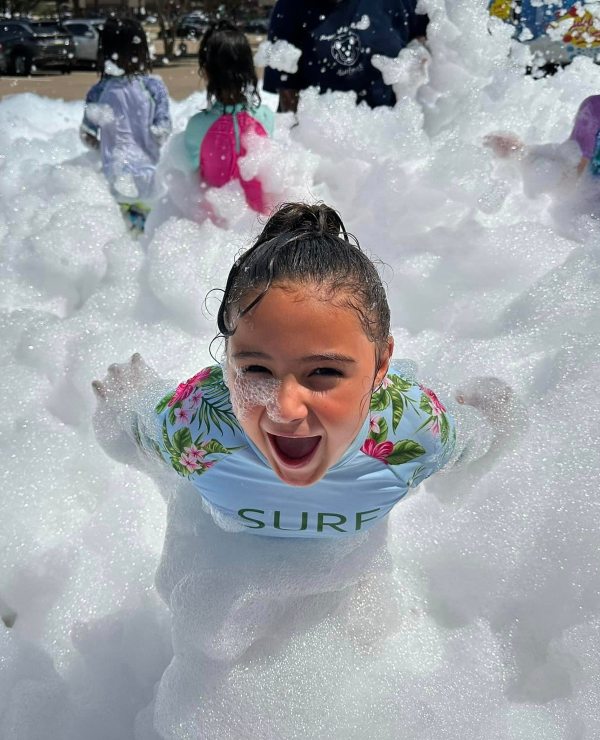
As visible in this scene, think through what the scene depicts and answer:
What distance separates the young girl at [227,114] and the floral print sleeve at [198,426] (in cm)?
183

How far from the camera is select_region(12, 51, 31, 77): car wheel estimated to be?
1202cm

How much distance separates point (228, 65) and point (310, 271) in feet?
7.34

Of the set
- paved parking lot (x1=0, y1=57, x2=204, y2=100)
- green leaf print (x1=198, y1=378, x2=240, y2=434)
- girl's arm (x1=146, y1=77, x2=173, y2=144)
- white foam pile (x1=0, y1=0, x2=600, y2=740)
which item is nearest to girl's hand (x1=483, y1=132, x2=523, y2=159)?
white foam pile (x1=0, y1=0, x2=600, y2=740)

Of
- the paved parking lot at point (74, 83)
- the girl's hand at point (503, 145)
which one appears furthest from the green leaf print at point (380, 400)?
the paved parking lot at point (74, 83)

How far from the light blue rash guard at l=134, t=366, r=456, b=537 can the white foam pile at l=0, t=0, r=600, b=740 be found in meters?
0.12

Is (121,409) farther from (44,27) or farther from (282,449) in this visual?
(44,27)

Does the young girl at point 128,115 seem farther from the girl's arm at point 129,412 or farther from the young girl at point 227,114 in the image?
the girl's arm at point 129,412

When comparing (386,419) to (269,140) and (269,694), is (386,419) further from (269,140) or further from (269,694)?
(269,140)

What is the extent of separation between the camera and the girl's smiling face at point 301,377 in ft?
3.69

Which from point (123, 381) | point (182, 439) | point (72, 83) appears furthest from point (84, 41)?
point (182, 439)

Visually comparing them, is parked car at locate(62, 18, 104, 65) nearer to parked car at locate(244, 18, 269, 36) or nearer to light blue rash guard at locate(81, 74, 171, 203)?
parked car at locate(244, 18, 269, 36)

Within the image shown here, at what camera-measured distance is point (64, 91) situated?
10.1 metres

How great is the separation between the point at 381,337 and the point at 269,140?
216 centimetres

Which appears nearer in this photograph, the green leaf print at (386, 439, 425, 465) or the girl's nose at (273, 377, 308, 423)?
the girl's nose at (273, 377, 308, 423)
